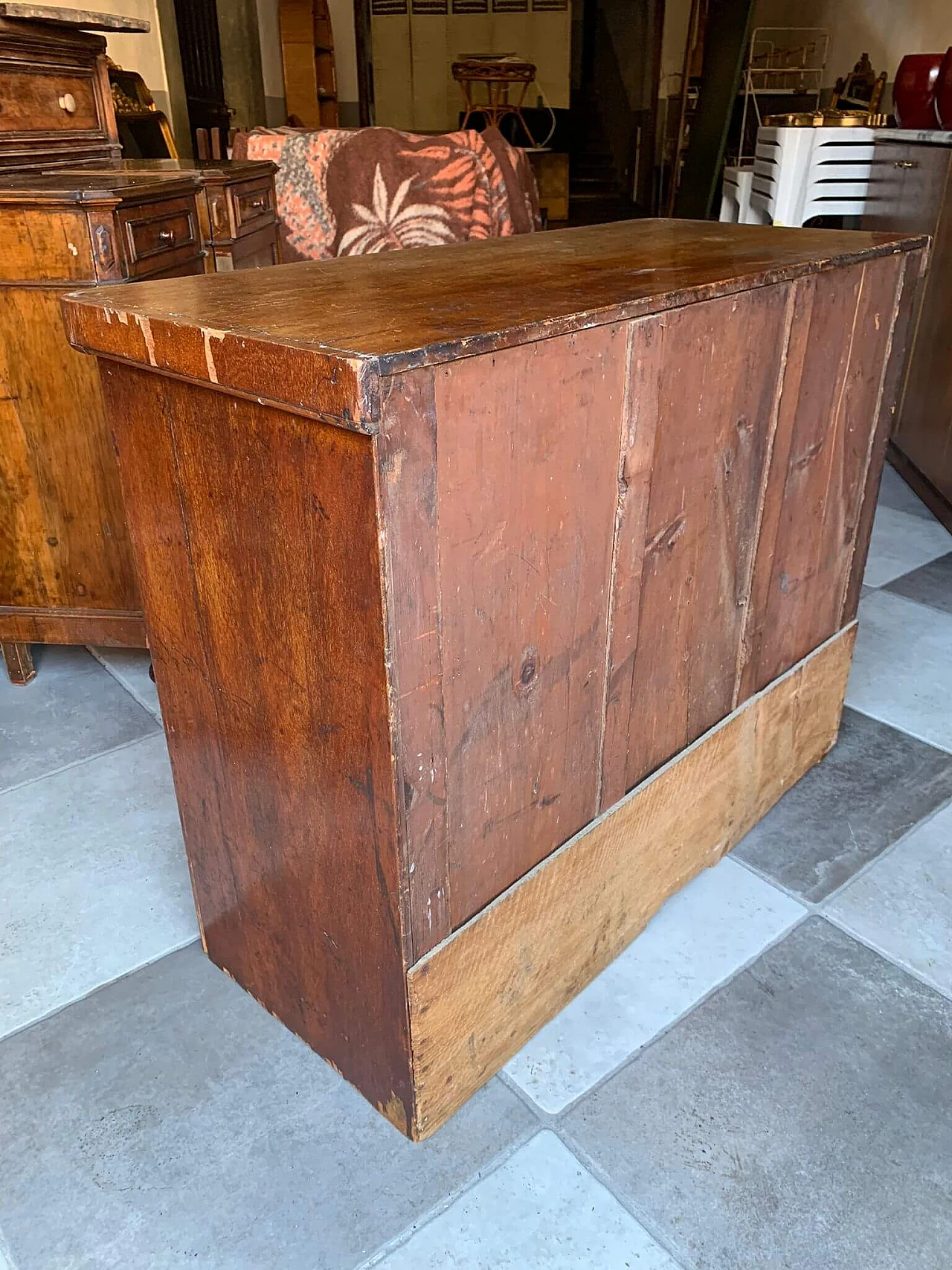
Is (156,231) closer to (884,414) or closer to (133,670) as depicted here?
(133,670)

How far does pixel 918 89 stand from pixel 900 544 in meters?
1.33

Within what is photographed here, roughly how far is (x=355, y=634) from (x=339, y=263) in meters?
0.47

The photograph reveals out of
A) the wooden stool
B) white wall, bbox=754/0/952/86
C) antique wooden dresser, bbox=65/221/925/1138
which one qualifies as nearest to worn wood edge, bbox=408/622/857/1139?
antique wooden dresser, bbox=65/221/925/1138

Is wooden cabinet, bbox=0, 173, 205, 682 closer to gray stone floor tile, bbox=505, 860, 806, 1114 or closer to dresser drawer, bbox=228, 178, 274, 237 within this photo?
dresser drawer, bbox=228, 178, 274, 237

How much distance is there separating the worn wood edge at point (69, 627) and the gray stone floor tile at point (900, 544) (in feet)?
4.79

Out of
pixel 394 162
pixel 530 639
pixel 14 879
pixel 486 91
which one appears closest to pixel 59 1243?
pixel 14 879

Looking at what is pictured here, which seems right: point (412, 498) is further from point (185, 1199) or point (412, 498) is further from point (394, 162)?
point (394, 162)

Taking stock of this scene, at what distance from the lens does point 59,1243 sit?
2.66 feet

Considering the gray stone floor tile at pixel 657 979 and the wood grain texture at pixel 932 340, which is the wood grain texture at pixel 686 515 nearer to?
the gray stone floor tile at pixel 657 979

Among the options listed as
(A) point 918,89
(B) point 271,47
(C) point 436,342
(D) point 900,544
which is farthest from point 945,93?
(B) point 271,47

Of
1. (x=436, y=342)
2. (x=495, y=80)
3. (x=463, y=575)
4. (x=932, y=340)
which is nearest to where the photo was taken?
(x=436, y=342)

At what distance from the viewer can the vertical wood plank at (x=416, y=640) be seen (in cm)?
62

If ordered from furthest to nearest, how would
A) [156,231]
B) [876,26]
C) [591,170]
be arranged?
[591,170] → [876,26] → [156,231]

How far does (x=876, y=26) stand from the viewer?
4590 mm
